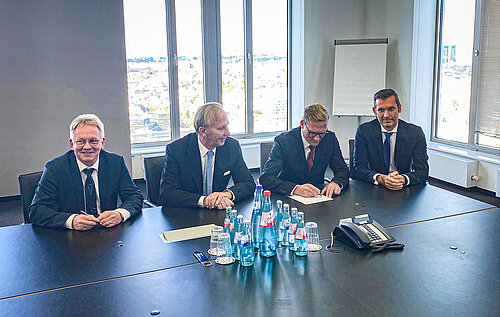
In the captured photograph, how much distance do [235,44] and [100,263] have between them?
5.40m

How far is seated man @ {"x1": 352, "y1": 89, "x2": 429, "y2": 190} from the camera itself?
3906mm

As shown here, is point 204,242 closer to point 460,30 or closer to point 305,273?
point 305,273

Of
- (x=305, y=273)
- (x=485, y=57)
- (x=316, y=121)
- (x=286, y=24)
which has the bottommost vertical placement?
(x=305, y=273)

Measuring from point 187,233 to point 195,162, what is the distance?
2.82ft

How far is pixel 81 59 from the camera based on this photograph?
19.2 feet

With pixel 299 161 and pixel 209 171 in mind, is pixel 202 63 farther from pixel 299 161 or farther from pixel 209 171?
pixel 209 171

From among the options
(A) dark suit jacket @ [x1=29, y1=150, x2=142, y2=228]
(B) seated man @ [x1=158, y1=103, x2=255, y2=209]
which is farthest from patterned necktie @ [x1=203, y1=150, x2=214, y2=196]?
(A) dark suit jacket @ [x1=29, y1=150, x2=142, y2=228]

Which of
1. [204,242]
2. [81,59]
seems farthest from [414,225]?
[81,59]

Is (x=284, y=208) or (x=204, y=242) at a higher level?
(x=284, y=208)

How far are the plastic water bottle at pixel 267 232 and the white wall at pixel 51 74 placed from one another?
13.5 ft

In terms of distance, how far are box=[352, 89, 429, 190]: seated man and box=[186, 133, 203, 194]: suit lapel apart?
3.91 ft

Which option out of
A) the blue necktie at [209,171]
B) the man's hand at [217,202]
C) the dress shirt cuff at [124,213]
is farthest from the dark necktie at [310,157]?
the dress shirt cuff at [124,213]

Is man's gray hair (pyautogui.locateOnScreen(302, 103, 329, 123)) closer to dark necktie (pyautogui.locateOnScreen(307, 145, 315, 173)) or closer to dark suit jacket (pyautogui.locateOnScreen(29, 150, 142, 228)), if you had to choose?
dark necktie (pyautogui.locateOnScreen(307, 145, 315, 173))

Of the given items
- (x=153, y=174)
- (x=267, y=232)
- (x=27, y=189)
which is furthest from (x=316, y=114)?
(x=27, y=189)
